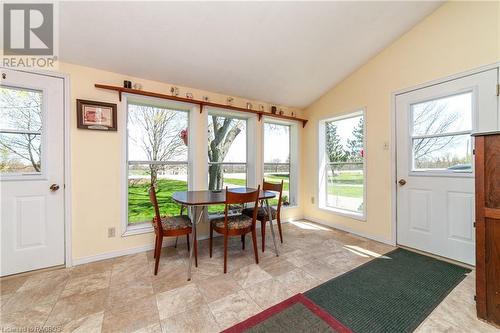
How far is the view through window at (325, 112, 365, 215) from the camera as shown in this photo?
11.3 ft

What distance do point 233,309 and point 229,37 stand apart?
9.04ft

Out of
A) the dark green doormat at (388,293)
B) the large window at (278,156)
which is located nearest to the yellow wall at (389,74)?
the large window at (278,156)

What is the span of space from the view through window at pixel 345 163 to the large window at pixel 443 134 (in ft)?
2.42

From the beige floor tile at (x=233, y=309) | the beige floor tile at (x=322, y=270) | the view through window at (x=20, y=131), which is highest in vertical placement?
the view through window at (x=20, y=131)

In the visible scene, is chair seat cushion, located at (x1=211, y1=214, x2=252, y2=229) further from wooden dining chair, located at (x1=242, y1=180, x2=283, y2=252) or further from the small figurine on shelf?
the small figurine on shelf

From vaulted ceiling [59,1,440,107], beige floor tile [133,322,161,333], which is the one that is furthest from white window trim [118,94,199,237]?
beige floor tile [133,322,161,333]

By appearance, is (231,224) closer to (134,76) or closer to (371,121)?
(134,76)

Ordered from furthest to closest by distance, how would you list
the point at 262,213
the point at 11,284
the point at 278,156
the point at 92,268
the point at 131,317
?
the point at 278,156, the point at 262,213, the point at 92,268, the point at 11,284, the point at 131,317

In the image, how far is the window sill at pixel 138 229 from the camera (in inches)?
105

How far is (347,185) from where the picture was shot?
366 cm

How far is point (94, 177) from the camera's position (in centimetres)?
248

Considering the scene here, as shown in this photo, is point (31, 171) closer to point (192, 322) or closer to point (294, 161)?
point (192, 322)

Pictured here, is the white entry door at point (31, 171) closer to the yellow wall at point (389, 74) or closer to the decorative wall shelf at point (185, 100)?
the decorative wall shelf at point (185, 100)

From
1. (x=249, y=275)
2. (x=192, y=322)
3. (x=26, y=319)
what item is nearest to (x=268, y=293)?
(x=249, y=275)
